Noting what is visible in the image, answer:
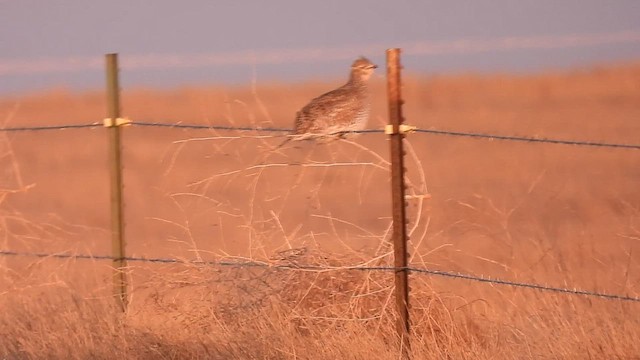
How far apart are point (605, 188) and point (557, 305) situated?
11880mm

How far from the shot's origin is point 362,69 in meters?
8.55

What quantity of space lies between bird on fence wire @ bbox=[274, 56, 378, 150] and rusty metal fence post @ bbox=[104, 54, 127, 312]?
0.89 metres

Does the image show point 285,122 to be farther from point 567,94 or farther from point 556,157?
point 556,157

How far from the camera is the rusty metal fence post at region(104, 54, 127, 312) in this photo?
25.5ft

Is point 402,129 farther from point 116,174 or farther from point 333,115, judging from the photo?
point 116,174

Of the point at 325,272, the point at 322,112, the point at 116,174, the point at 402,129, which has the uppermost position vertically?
the point at 322,112

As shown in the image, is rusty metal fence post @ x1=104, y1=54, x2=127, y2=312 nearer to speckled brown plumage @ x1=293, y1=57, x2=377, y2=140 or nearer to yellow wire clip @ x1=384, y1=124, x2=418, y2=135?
speckled brown plumage @ x1=293, y1=57, x2=377, y2=140

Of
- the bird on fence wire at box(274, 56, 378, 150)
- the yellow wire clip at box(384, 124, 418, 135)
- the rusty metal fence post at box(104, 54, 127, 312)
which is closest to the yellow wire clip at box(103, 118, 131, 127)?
the rusty metal fence post at box(104, 54, 127, 312)

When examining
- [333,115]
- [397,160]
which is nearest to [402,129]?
[397,160]

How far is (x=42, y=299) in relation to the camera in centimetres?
833

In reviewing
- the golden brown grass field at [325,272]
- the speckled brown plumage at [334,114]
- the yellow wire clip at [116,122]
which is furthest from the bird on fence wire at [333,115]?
the yellow wire clip at [116,122]

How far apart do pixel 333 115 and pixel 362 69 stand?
0.72 meters

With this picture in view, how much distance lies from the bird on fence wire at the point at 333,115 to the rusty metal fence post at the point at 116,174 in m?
0.89

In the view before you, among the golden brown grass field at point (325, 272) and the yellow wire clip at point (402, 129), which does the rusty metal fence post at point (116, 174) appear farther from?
the yellow wire clip at point (402, 129)
